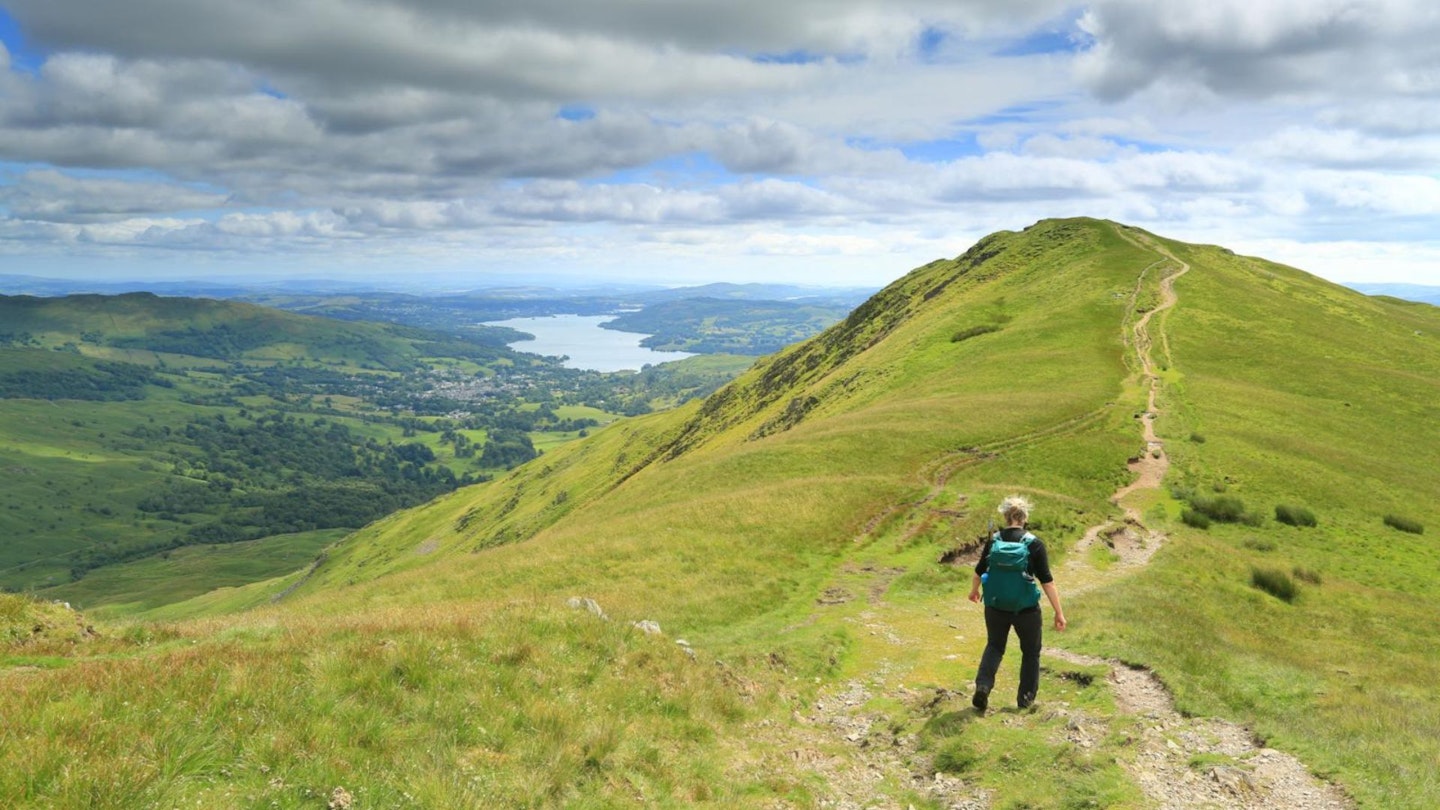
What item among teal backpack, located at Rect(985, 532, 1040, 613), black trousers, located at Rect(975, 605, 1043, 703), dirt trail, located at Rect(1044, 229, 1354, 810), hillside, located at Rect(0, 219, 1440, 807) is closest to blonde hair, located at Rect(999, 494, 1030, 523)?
teal backpack, located at Rect(985, 532, 1040, 613)

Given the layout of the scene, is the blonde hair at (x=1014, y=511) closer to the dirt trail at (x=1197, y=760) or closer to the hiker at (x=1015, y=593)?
the hiker at (x=1015, y=593)

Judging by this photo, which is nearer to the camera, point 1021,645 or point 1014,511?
point 1014,511

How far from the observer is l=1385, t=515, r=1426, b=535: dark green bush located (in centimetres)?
3444

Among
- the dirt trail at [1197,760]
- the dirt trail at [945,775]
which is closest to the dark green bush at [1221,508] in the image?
the dirt trail at [945,775]

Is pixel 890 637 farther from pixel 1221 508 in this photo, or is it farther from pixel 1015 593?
pixel 1221 508

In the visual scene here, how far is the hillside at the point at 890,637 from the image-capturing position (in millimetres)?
9320

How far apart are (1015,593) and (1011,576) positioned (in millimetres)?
328

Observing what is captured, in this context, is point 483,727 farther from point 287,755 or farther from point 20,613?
point 20,613

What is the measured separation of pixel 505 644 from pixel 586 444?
540ft

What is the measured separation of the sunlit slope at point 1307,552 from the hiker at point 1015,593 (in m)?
3.32

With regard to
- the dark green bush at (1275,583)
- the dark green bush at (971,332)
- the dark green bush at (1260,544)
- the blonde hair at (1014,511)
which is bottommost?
the dark green bush at (1275,583)

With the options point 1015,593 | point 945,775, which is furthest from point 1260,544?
point 945,775

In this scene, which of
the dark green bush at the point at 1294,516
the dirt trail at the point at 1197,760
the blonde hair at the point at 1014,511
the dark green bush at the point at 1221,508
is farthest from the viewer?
the dark green bush at the point at 1221,508

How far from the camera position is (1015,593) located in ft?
43.8
